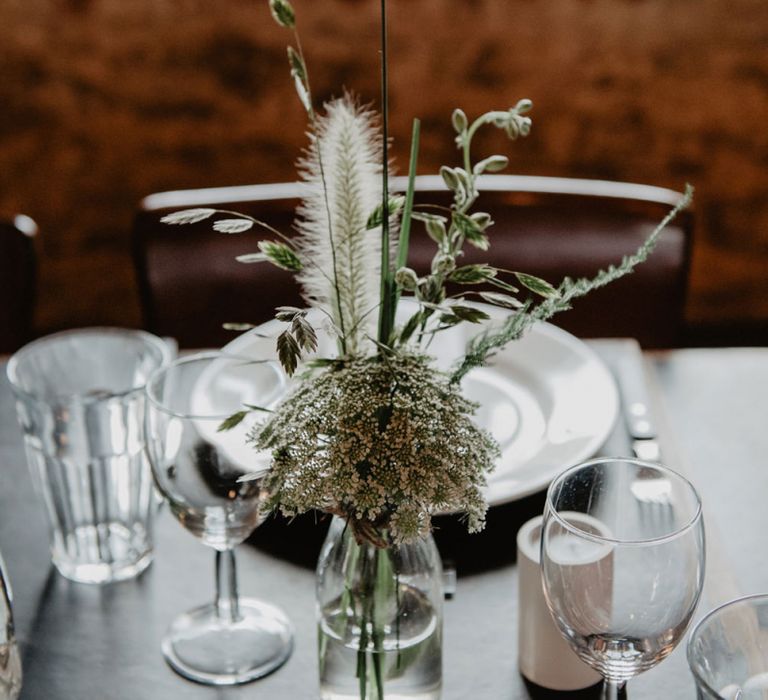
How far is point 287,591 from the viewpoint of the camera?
1.02 meters

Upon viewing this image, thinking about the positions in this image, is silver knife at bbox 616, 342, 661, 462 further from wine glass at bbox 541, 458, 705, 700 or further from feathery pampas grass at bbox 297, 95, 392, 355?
feathery pampas grass at bbox 297, 95, 392, 355

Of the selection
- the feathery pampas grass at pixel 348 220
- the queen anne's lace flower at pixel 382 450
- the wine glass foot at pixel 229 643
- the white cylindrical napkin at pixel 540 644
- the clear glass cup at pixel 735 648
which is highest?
the feathery pampas grass at pixel 348 220

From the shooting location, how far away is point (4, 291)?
5.35 feet

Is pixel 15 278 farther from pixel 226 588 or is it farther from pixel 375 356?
pixel 375 356

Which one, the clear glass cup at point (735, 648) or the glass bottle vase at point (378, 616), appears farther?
the glass bottle vase at point (378, 616)

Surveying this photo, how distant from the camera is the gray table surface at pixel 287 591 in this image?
914 millimetres

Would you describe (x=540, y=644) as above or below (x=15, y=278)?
below

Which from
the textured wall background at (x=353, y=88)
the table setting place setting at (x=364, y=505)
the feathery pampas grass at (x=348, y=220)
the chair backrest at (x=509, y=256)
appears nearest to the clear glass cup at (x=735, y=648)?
the table setting place setting at (x=364, y=505)

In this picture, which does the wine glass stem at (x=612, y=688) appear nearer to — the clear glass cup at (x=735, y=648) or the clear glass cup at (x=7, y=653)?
the clear glass cup at (x=735, y=648)

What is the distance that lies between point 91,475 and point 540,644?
18.9 inches

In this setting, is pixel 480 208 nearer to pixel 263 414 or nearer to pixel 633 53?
pixel 263 414

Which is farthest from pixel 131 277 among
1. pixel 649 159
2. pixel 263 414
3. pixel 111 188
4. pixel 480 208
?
pixel 263 414

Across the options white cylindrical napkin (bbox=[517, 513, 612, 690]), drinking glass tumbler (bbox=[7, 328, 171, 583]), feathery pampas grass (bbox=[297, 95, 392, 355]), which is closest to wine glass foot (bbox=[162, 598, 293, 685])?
drinking glass tumbler (bbox=[7, 328, 171, 583])

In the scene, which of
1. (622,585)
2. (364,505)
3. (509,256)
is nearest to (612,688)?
(622,585)
